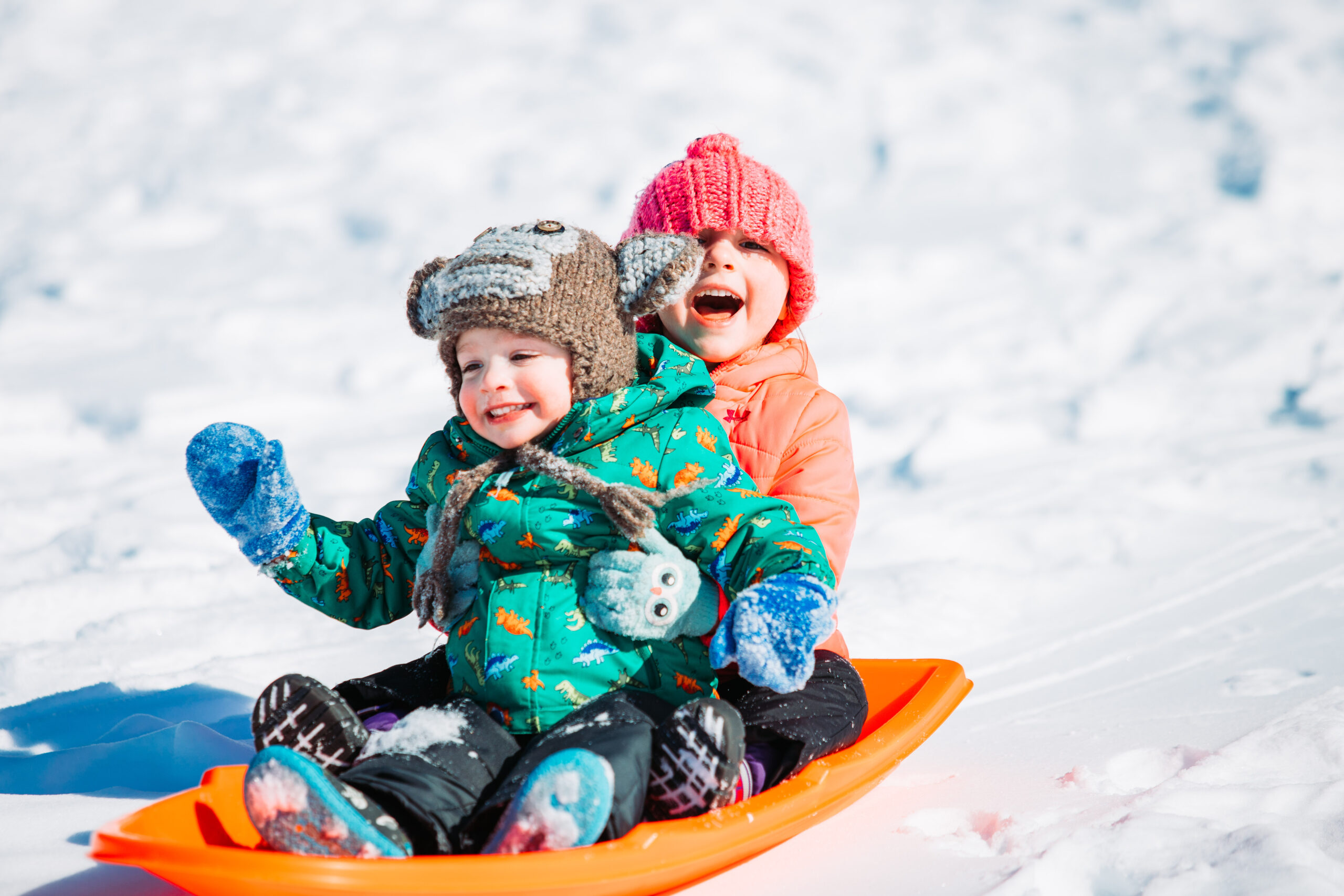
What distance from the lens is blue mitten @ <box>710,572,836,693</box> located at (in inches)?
47.4

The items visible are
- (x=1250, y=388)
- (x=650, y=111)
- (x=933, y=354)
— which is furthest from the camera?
(x=650, y=111)

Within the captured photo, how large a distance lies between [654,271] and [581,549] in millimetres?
440

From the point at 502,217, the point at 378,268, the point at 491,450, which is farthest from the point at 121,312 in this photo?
the point at 491,450

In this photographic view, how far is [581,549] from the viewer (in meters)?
1.42

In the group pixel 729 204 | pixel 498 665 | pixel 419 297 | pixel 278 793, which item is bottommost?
pixel 278 793

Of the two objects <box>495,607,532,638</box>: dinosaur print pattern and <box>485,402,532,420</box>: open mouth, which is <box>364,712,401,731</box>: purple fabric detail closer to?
<box>495,607,532,638</box>: dinosaur print pattern

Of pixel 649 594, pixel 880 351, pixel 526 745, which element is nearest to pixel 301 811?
A: pixel 526 745

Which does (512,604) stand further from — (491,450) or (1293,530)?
(1293,530)

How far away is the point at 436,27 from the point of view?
7.61 m

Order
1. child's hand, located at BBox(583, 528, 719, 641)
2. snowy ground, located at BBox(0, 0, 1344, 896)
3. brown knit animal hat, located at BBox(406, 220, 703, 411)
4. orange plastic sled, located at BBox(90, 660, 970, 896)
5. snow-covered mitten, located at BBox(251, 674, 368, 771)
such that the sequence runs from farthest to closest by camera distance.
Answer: snowy ground, located at BBox(0, 0, 1344, 896), brown knit animal hat, located at BBox(406, 220, 703, 411), child's hand, located at BBox(583, 528, 719, 641), snow-covered mitten, located at BBox(251, 674, 368, 771), orange plastic sled, located at BBox(90, 660, 970, 896)

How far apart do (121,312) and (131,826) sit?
547 centimetres

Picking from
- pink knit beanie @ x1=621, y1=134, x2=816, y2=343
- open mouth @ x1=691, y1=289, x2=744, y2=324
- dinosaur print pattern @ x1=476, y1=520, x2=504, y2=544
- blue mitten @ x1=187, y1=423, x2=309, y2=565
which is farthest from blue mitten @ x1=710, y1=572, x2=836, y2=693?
pink knit beanie @ x1=621, y1=134, x2=816, y2=343

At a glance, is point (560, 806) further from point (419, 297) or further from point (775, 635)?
point (419, 297)

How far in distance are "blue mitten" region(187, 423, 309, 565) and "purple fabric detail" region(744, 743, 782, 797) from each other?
2.46ft
